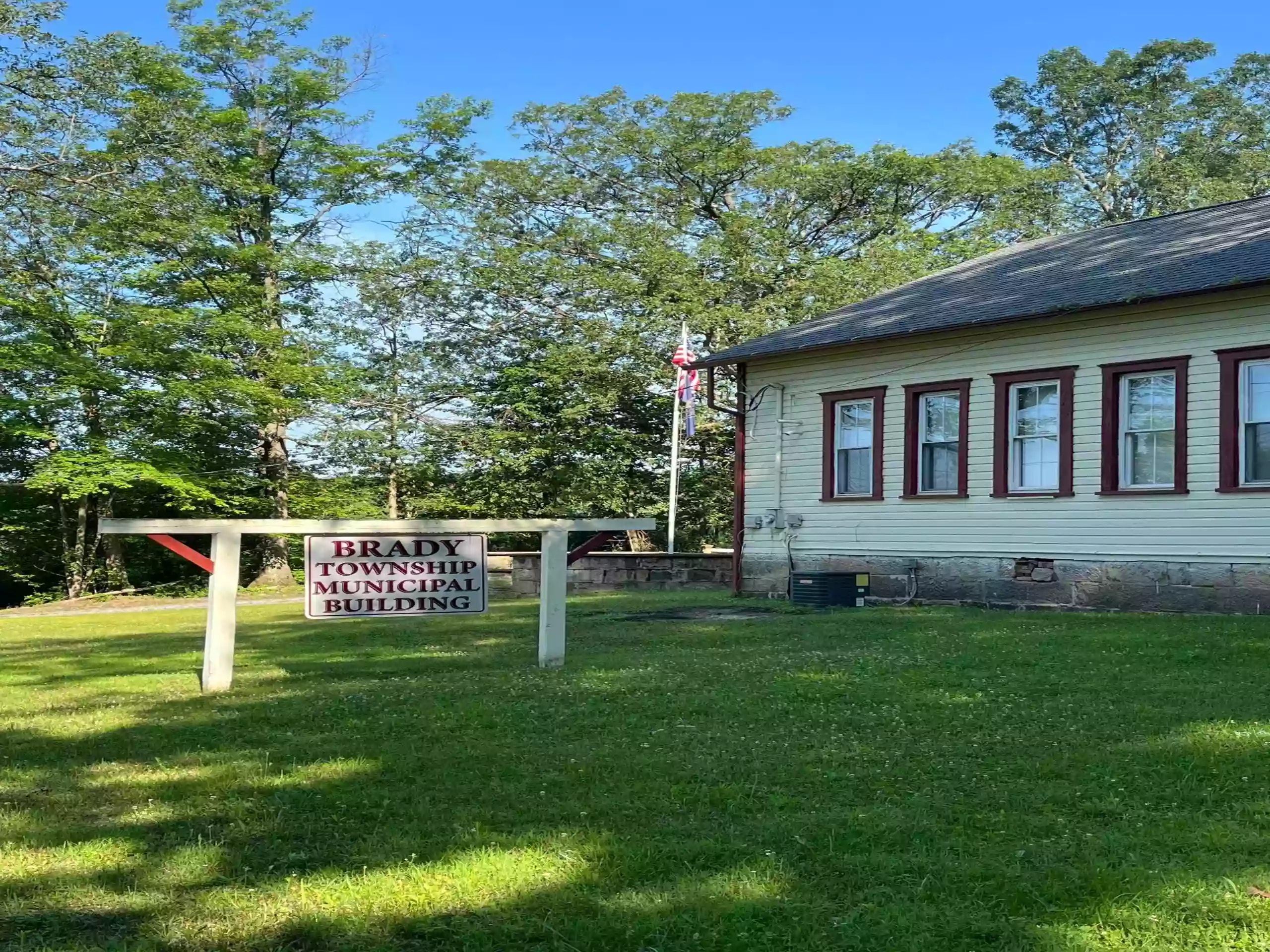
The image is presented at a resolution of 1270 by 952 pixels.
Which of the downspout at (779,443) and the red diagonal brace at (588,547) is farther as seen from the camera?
the downspout at (779,443)

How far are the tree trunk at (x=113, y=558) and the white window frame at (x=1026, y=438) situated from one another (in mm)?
19678

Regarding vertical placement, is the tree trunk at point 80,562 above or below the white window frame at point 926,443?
below

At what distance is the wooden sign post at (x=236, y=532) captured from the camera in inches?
321

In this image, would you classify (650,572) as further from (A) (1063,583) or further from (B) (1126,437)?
(B) (1126,437)

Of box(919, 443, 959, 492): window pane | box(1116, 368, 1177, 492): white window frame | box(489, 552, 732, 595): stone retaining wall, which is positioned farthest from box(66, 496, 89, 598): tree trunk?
box(1116, 368, 1177, 492): white window frame

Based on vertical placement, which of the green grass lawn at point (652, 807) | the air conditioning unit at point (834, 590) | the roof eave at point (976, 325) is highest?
the roof eave at point (976, 325)

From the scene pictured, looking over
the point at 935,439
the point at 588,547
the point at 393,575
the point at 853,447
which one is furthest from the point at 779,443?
the point at 393,575

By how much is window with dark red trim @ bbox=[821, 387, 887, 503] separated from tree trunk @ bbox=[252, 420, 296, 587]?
14704mm

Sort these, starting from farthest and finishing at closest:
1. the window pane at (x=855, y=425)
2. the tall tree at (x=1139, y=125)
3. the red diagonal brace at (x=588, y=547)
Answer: the tall tree at (x=1139, y=125) → the window pane at (x=855, y=425) → the red diagonal brace at (x=588, y=547)

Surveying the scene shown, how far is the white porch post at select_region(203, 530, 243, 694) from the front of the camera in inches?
334

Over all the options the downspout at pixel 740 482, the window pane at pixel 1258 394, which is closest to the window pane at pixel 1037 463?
the window pane at pixel 1258 394

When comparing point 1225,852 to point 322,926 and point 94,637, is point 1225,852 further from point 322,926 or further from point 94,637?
point 94,637

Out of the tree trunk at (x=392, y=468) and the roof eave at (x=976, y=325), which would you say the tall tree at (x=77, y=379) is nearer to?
the tree trunk at (x=392, y=468)

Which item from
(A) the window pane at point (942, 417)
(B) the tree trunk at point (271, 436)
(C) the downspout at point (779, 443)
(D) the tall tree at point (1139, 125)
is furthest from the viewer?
(D) the tall tree at point (1139, 125)
